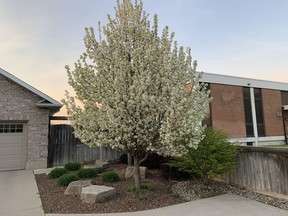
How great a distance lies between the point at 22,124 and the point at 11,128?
53 centimetres

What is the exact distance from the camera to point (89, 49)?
6469 mm

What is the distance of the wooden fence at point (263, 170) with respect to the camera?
6.04m

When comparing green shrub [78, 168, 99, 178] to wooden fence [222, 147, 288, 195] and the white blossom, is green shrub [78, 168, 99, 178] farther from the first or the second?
wooden fence [222, 147, 288, 195]

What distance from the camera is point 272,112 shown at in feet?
70.7

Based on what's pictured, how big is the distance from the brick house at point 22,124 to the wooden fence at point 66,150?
53 cm

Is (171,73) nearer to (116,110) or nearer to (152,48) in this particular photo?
(152,48)

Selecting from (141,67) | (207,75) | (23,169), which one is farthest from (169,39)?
(207,75)

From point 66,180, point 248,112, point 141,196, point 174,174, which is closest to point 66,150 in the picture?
point 66,180

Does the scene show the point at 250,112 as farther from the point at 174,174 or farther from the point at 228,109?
the point at 174,174

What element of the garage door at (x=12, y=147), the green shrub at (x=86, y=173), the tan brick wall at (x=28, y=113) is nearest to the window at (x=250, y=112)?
the green shrub at (x=86, y=173)

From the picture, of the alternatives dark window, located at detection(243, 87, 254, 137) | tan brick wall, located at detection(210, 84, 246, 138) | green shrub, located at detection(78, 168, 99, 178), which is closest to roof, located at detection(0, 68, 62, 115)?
green shrub, located at detection(78, 168, 99, 178)

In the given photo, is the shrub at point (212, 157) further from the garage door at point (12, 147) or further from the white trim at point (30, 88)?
the garage door at point (12, 147)

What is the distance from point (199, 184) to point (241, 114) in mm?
13576

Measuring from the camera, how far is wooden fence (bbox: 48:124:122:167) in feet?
38.7
